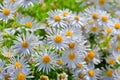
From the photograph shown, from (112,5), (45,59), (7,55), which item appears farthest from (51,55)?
(112,5)

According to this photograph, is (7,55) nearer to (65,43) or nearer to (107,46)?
(65,43)

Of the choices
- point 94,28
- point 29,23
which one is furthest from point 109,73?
point 29,23

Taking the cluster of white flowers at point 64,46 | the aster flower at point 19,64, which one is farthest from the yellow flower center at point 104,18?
the aster flower at point 19,64

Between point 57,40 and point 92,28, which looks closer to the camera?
point 57,40

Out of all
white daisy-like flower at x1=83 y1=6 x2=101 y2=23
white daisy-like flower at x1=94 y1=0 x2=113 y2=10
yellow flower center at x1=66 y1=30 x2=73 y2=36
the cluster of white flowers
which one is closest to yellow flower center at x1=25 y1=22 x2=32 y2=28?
the cluster of white flowers

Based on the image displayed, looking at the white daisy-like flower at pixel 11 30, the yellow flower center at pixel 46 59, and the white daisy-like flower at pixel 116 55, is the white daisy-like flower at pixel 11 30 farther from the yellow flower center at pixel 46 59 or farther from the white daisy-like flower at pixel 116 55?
the white daisy-like flower at pixel 116 55

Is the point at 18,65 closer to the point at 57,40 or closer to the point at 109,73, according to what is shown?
the point at 57,40
